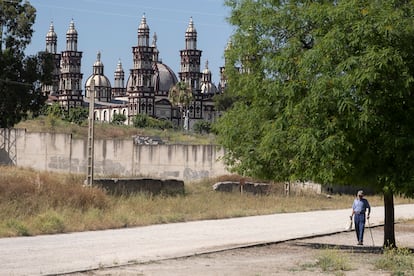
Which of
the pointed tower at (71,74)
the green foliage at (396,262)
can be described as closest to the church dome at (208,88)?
the pointed tower at (71,74)

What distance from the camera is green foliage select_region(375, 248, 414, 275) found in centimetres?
1568

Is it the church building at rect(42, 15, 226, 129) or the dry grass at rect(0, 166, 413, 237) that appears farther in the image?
the church building at rect(42, 15, 226, 129)

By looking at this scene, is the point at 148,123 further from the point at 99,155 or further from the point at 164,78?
the point at 99,155

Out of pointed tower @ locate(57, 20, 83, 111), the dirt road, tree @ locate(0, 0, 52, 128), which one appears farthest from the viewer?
pointed tower @ locate(57, 20, 83, 111)

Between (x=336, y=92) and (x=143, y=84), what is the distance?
146 meters

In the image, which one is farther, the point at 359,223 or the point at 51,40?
the point at 51,40

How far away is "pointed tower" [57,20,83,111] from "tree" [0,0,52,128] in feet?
328

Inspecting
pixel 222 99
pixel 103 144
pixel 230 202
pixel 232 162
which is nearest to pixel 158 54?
pixel 222 99

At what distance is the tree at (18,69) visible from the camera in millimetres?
62094

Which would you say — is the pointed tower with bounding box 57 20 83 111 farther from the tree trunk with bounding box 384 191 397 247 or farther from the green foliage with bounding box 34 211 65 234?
the tree trunk with bounding box 384 191 397 247

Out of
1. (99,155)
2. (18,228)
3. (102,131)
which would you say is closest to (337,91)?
(18,228)

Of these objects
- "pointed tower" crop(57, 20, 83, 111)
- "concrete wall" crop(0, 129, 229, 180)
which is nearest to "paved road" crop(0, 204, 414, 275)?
"concrete wall" crop(0, 129, 229, 180)

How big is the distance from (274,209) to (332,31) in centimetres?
1895

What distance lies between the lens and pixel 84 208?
27.1 metres
